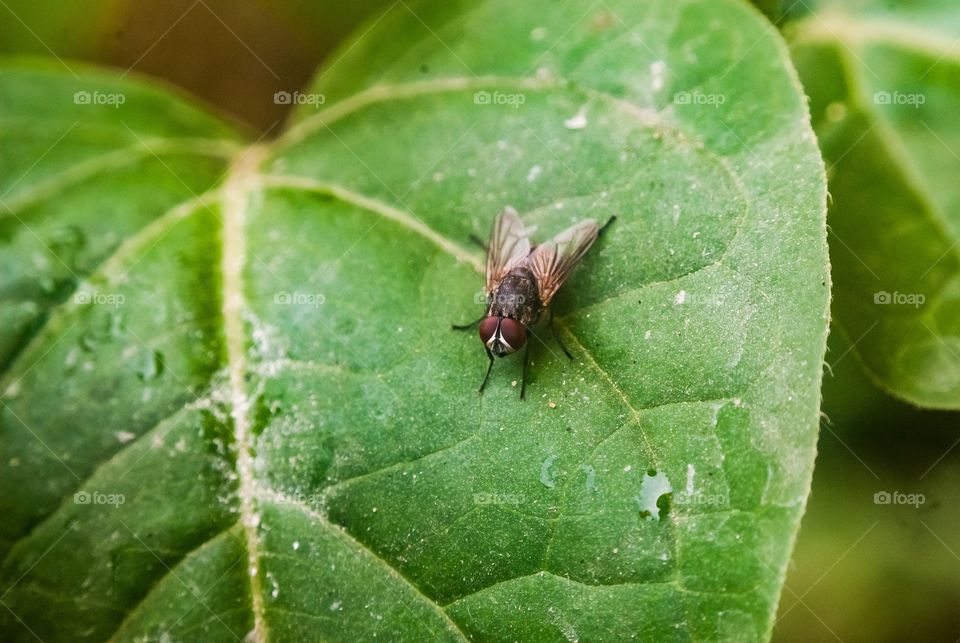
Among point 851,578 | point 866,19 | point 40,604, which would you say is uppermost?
point 866,19

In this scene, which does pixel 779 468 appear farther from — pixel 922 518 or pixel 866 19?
pixel 866 19

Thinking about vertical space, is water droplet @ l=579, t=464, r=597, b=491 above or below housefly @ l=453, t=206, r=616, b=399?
below

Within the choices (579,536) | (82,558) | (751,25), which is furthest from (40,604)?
(751,25)

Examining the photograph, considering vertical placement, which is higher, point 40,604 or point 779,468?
point 40,604
